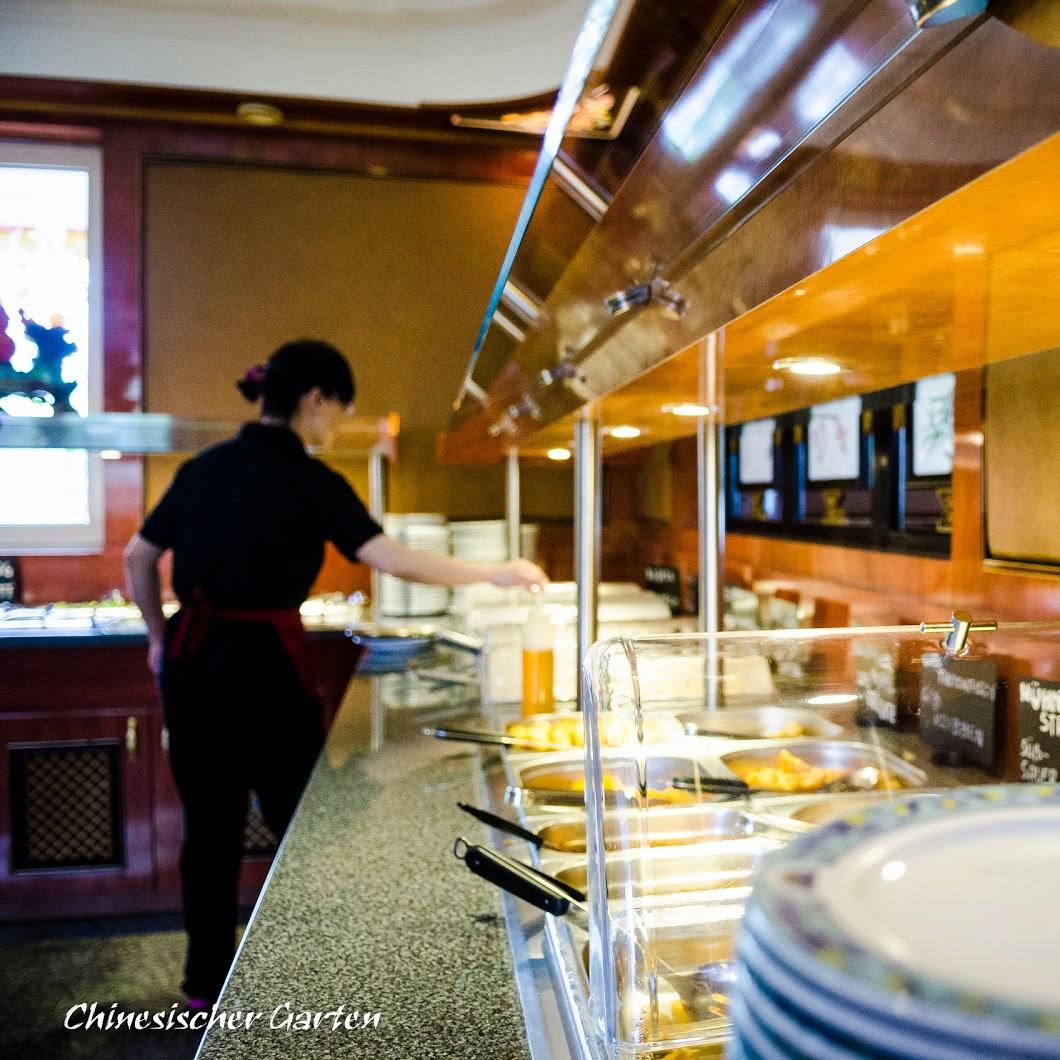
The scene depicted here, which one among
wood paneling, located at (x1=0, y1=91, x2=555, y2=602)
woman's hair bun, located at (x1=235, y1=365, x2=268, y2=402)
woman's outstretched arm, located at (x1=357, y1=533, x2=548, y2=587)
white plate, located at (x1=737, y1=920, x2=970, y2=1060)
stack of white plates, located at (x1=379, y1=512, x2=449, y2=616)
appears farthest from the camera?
wood paneling, located at (x1=0, y1=91, x2=555, y2=602)

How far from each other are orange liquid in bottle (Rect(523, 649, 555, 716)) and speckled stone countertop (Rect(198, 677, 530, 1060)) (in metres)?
0.39

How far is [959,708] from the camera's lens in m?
0.65

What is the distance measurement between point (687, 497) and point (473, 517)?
7.16ft

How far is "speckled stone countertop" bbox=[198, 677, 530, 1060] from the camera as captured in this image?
2.53 ft

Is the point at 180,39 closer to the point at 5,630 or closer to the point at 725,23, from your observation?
the point at 5,630

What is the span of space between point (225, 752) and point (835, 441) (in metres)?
1.58

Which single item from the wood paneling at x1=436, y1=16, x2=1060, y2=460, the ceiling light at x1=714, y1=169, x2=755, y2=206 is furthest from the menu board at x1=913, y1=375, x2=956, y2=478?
the ceiling light at x1=714, y1=169, x2=755, y2=206

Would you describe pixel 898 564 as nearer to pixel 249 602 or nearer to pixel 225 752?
pixel 249 602

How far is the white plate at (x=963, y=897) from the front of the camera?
28 centimetres

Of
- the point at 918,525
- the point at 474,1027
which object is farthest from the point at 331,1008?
the point at 918,525

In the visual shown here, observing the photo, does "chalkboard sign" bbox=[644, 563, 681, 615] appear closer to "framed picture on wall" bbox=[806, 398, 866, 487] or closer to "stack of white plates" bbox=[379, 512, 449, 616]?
"framed picture on wall" bbox=[806, 398, 866, 487]

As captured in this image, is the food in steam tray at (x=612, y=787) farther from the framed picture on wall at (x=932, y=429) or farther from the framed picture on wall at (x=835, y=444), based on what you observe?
the framed picture on wall at (x=835, y=444)

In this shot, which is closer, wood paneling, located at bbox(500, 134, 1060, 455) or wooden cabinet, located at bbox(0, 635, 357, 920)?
wood paneling, located at bbox(500, 134, 1060, 455)

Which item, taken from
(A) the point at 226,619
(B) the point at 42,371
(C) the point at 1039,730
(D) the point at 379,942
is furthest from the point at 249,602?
(B) the point at 42,371
